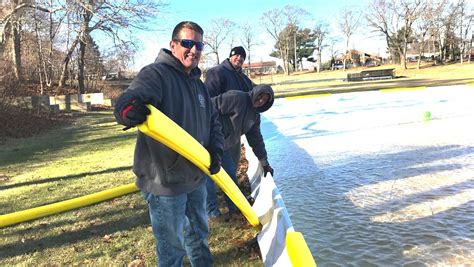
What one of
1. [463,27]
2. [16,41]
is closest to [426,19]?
[463,27]

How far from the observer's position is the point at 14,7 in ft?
69.3

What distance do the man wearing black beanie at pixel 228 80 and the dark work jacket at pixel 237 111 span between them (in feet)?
0.91

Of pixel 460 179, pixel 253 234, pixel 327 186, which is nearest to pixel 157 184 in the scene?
pixel 253 234

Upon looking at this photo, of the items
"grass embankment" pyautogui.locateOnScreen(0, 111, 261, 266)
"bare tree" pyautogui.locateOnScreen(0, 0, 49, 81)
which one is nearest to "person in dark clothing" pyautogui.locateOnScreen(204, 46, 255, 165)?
"grass embankment" pyautogui.locateOnScreen(0, 111, 261, 266)

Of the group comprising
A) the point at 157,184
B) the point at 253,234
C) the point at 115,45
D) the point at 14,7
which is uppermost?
Result: the point at 14,7

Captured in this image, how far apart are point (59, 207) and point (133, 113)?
11.7ft

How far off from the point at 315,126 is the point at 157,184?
9.22m

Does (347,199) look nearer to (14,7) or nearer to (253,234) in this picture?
(253,234)

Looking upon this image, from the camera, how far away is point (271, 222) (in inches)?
166

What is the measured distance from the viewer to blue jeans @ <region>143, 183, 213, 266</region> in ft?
9.07

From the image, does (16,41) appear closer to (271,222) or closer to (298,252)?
(271,222)

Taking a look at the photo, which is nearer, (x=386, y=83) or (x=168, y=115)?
(x=168, y=115)

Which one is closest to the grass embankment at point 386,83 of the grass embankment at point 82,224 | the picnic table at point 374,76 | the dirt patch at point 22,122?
the picnic table at point 374,76

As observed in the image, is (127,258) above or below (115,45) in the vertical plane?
below
